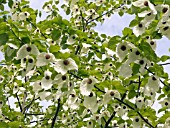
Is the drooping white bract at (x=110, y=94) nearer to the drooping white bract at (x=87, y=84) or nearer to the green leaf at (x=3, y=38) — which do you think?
the drooping white bract at (x=87, y=84)

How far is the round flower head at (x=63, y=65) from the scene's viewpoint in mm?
2342

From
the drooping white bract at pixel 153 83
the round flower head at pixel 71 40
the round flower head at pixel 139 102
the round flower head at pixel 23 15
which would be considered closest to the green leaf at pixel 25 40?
the round flower head at pixel 71 40

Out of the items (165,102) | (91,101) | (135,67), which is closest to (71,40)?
(91,101)

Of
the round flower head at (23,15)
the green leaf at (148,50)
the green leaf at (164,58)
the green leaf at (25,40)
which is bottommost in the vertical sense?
the green leaf at (148,50)

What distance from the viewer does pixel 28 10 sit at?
162 inches

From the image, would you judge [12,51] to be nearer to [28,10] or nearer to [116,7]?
[28,10]

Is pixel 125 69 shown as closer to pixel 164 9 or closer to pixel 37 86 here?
pixel 164 9

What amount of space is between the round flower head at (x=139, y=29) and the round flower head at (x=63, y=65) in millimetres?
504

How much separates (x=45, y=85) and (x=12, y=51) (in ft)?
1.33

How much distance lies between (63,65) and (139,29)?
24.2 inches

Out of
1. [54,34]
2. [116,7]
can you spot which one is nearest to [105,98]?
[54,34]

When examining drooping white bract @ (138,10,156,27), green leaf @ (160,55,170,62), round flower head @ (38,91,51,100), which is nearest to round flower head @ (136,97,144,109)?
green leaf @ (160,55,170,62)

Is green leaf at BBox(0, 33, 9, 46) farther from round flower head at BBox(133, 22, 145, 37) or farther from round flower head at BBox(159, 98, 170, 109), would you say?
round flower head at BBox(159, 98, 170, 109)

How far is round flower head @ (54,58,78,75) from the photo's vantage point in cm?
234
